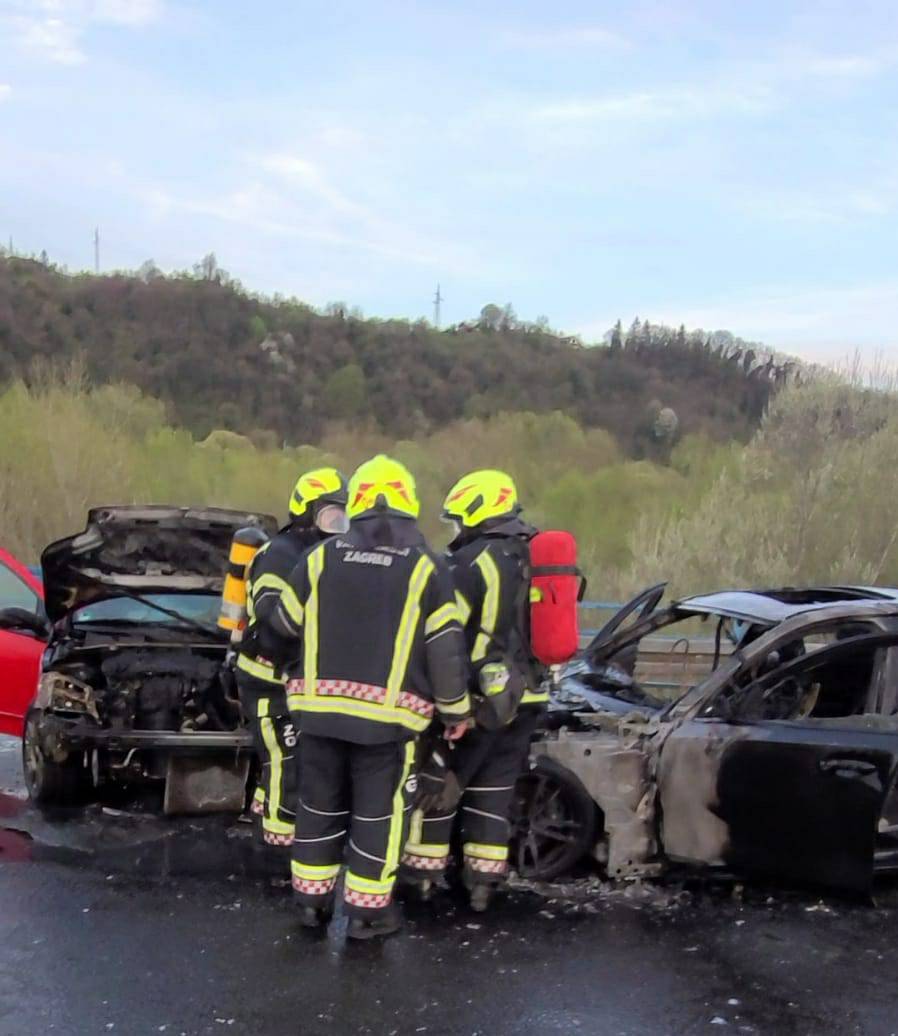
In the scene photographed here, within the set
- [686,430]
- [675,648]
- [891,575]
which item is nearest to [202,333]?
[686,430]

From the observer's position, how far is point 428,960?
4320 millimetres

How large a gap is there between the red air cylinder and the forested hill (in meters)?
37.3

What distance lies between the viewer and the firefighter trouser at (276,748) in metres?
4.95

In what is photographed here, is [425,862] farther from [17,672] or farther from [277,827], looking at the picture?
Answer: [17,672]

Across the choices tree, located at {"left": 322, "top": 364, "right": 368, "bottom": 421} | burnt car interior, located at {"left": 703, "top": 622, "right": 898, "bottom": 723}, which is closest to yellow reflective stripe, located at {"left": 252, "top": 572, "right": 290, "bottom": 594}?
burnt car interior, located at {"left": 703, "top": 622, "right": 898, "bottom": 723}

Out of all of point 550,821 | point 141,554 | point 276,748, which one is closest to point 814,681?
point 550,821

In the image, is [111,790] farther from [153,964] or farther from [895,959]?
[895,959]

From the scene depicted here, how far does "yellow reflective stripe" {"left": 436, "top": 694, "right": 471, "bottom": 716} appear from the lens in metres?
4.35

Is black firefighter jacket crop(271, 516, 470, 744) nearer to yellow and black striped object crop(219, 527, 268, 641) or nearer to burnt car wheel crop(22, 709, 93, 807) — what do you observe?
yellow and black striped object crop(219, 527, 268, 641)

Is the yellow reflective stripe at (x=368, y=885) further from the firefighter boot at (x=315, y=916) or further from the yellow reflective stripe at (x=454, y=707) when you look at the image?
the yellow reflective stripe at (x=454, y=707)

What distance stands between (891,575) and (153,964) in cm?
1561

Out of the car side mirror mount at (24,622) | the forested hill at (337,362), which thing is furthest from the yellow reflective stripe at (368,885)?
the forested hill at (337,362)

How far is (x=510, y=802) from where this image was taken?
485 cm

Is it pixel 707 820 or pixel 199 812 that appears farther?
pixel 199 812
